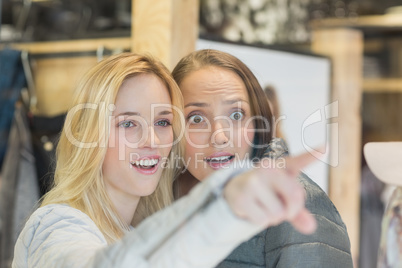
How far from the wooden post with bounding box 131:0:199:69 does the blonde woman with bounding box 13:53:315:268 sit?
474 millimetres

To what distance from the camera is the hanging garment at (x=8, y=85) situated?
84.5 inches

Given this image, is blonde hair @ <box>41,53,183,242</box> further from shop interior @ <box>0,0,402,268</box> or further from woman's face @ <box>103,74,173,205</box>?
shop interior @ <box>0,0,402,268</box>

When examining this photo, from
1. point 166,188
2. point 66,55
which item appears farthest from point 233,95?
point 66,55

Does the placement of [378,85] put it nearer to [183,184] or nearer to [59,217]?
[183,184]

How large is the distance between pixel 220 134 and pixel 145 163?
0.50ft

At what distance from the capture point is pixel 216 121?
109 cm

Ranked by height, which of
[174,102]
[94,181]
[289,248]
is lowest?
[289,248]

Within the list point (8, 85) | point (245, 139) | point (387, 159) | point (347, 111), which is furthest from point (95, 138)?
point (347, 111)

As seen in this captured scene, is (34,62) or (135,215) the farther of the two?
(34,62)

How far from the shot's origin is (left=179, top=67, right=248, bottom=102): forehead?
110 centimetres

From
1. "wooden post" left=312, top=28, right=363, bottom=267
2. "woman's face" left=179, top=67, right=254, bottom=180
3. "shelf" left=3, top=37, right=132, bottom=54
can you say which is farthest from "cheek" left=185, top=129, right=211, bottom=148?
"wooden post" left=312, top=28, right=363, bottom=267

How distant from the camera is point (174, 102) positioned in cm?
107

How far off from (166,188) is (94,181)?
0.52 ft

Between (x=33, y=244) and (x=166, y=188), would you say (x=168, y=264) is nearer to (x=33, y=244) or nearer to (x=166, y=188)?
(x=33, y=244)
